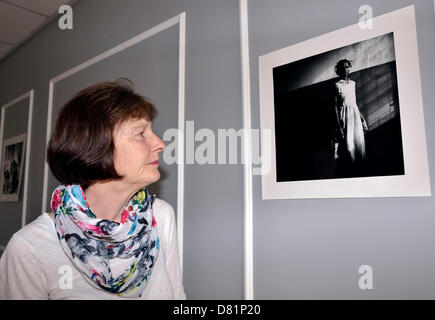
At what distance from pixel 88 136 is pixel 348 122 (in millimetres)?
869

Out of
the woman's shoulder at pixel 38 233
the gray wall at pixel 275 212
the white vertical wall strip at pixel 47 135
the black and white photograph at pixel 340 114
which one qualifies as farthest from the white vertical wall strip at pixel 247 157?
the white vertical wall strip at pixel 47 135

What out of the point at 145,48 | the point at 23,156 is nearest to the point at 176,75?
the point at 145,48

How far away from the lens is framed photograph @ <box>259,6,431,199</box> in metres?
1.04

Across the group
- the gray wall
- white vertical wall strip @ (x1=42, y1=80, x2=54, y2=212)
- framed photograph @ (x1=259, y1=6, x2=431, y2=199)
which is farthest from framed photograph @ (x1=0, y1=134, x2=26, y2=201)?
framed photograph @ (x1=259, y1=6, x2=431, y2=199)

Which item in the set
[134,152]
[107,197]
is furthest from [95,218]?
[134,152]

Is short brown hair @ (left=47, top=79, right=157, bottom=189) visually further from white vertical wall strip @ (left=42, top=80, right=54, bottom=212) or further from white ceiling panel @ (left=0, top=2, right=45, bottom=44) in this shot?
white ceiling panel @ (left=0, top=2, right=45, bottom=44)

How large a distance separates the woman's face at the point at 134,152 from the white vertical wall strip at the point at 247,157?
1.31 ft

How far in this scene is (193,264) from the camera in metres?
1.55

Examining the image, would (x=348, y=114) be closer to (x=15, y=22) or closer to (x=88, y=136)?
(x=88, y=136)

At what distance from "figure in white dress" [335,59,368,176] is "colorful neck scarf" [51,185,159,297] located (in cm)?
74

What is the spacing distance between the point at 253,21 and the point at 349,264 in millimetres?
1050

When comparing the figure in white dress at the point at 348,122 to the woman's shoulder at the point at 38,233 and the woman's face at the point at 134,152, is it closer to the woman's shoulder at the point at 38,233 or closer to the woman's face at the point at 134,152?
the woman's face at the point at 134,152

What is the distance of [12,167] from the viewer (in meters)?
3.02

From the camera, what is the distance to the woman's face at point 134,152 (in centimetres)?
110
